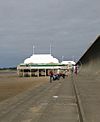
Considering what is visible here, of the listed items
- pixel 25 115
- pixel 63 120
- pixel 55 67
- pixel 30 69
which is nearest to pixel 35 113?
pixel 25 115

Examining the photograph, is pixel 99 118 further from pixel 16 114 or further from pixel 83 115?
pixel 16 114

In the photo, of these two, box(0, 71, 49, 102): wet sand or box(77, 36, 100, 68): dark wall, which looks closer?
box(0, 71, 49, 102): wet sand

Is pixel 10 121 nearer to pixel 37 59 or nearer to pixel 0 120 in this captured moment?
pixel 0 120

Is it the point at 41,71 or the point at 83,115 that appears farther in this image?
the point at 41,71

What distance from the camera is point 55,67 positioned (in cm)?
14738

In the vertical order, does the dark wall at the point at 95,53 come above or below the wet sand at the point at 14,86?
above

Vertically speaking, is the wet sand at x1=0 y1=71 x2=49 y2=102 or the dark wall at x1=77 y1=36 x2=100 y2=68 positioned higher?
the dark wall at x1=77 y1=36 x2=100 y2=68

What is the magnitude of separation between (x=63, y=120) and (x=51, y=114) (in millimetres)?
1843

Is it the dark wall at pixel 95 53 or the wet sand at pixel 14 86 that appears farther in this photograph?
the dark wall at pixel 95 53

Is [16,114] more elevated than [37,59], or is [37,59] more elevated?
[37,59]

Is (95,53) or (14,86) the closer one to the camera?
(14,86)

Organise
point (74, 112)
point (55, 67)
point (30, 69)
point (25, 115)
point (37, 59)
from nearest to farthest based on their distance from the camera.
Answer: point (25, 115) < point (74, 112) < point (30, 69) < point (55, 67) < point (37, 59)

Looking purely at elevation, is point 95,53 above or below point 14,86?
above

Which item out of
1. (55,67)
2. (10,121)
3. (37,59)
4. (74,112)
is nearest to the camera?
(10,121)
